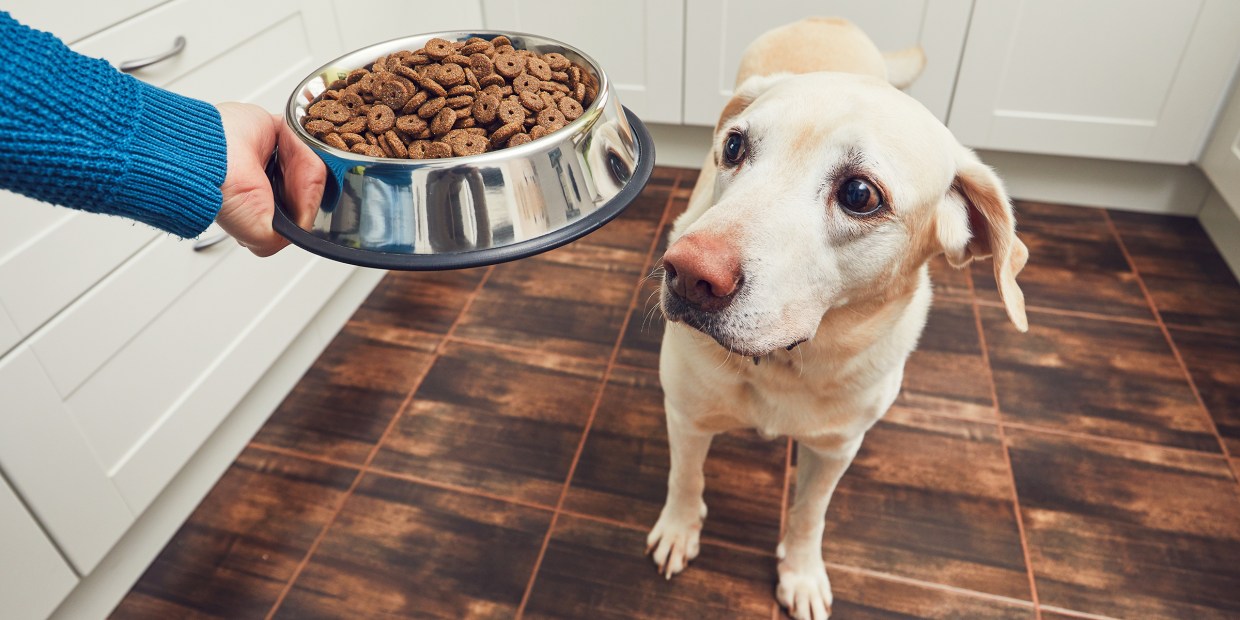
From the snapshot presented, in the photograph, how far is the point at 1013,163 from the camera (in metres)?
2.67

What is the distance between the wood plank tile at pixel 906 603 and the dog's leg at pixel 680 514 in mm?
235

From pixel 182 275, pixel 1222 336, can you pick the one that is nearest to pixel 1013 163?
pixel 1222 336

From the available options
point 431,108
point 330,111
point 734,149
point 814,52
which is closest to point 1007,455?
Answer: point 814,52

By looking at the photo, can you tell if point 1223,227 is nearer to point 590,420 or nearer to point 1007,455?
point 1007,455

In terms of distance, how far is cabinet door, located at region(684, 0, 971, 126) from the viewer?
2.37 meters

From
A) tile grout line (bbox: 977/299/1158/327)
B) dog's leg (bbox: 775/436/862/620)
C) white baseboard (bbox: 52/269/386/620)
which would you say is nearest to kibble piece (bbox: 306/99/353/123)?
dog's leg (bbox: 775/436/862/620)

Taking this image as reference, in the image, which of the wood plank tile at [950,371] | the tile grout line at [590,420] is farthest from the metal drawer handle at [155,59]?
the wood plank tile at [950,371]

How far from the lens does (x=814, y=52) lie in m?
1.76

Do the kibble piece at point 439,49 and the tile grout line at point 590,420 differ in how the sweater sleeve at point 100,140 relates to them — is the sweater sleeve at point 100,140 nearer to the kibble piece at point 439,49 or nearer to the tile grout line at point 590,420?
the kibble piece at point 439,49

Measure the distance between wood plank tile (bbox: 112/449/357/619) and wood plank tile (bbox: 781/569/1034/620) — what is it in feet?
3.49

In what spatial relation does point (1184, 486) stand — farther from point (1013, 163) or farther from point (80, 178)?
point (80, 178)

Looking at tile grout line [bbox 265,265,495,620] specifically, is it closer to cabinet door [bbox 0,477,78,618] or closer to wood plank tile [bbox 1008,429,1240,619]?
cabinet door [bbox 0,477,78,618]

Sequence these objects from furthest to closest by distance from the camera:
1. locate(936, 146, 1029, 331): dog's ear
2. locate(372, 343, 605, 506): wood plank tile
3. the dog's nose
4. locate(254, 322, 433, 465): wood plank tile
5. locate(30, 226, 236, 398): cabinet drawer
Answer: locate(254, 322, 433, 465): wood plank tile → locate(372, 343, 605, 506): wood plank tile → locate(30, 226, 236, 398): cabinet drawer → locate(936, 146, 1029, 331): dog's ear → the dog's nose

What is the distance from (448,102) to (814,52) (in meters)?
1.09
